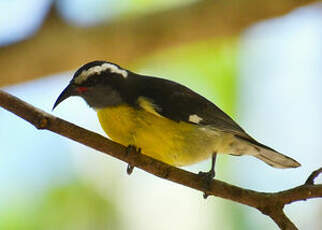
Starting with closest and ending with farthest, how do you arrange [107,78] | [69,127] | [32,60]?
1. [69,127]
2. [107,78]
3. [32,60]

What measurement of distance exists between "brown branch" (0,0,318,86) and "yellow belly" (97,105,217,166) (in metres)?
1.48

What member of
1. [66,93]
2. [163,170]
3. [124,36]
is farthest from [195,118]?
[124,36]

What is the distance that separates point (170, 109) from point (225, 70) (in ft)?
9.05

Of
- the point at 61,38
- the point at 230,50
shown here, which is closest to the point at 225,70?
the point at 230,50

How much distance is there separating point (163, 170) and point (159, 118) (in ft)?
2.48

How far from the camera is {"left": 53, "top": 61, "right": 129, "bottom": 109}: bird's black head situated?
14.2 ft

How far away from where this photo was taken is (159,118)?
420cm

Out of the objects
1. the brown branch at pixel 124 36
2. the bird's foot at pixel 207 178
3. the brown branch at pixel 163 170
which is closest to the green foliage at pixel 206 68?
the brown branch at pixel 124 36

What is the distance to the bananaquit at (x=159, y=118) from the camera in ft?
13.6

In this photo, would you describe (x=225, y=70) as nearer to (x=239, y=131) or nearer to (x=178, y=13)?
(x=178, y=13)

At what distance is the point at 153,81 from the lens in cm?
462

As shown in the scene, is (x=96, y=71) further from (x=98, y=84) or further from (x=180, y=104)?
(x=180, y=104)

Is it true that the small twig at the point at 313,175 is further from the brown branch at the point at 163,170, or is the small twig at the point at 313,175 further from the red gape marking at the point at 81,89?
the red gape marking at the point at 81,89

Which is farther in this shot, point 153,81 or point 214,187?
point 153,81
